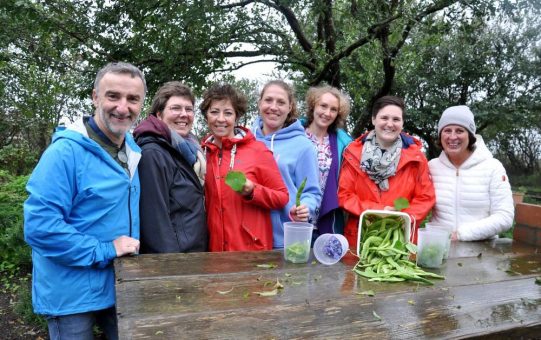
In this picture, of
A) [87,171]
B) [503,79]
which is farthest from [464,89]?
[87,171]

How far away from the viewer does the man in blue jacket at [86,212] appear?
6.24 feet

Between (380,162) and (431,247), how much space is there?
0.81m

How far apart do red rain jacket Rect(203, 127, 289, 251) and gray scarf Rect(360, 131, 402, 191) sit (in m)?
0.65

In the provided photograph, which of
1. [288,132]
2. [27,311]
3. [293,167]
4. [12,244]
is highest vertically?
[288,132]

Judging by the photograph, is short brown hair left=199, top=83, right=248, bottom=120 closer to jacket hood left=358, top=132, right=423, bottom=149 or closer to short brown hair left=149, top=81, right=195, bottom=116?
short brown hair left=149, top=81, right=195, bottom=116

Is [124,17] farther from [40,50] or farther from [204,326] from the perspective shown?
[204,326]

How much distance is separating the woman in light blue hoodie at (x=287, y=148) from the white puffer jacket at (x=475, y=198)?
0.89 meters

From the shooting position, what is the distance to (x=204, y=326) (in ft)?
4.65

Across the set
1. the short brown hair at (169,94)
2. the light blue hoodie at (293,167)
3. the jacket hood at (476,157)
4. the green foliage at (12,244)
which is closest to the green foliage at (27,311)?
the green foliage at (12,244)

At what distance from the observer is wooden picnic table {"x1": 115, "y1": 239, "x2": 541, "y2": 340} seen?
1.44 m

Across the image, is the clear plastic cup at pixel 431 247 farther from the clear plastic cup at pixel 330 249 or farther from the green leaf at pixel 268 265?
the green leaf at pixel 268 265

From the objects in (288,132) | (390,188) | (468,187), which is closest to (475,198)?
(468,187)

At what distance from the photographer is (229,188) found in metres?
2.60

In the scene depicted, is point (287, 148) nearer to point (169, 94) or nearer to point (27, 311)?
point (169, 94)
